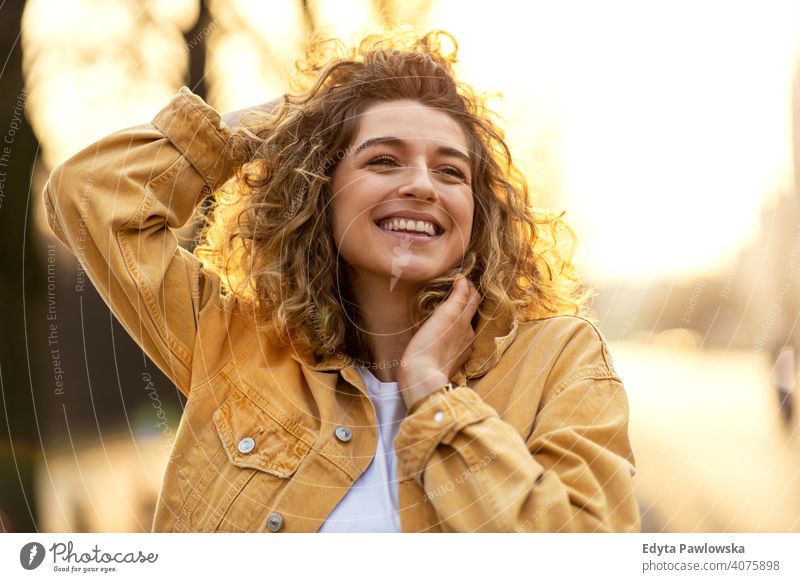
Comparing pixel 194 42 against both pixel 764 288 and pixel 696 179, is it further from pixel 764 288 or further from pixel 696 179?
pixel 764 288

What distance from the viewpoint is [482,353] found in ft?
4.92

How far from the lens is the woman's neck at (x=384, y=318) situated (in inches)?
61.9

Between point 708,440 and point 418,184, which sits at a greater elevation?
point 418,184

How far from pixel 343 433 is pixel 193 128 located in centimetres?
63

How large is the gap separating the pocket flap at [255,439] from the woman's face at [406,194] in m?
0.34

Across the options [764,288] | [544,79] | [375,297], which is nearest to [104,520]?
[375,297]

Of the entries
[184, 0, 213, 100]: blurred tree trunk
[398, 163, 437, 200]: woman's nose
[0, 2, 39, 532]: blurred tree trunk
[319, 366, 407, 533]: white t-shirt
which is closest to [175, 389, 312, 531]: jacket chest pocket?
[319, 366, 407, 533]: white t-shirt

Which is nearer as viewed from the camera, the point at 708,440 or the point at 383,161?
the point at 383,161

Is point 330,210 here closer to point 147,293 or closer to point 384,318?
point 384,318

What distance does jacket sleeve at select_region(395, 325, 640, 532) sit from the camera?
4.10 ft

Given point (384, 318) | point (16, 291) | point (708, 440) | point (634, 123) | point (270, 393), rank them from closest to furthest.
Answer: point (270, 393) → point (384, 318) → point (634, 123) → point (16, 291) → point (708, 440)

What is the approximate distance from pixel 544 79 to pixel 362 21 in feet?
1.31

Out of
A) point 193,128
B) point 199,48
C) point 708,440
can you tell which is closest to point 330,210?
point 193,128

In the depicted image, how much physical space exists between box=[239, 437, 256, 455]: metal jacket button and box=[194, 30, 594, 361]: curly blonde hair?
190mm
